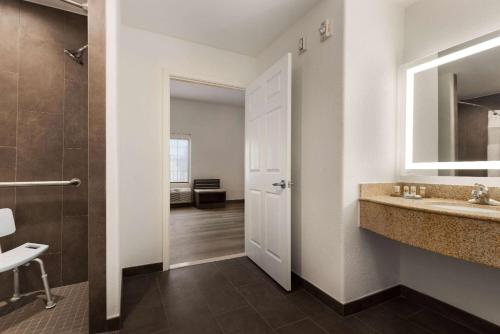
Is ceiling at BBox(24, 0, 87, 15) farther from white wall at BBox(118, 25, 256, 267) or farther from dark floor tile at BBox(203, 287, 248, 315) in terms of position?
dark floor tile at BBox(203, 287, 248, 315)

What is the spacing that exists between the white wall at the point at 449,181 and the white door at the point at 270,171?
104cm

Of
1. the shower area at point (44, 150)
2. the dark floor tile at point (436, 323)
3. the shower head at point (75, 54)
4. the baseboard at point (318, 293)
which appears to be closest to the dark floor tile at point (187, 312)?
the shower area at point (44, 150)

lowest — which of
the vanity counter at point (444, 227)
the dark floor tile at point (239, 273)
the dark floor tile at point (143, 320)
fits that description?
the dark floor tile at point (239, 273)

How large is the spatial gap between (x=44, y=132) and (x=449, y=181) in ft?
10.9

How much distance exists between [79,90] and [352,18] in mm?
2398

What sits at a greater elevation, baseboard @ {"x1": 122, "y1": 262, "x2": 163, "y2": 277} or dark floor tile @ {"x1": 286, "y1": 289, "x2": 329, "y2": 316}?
baseboard @ {"x1": 122, "y1": 262, "x2": 163, "y2": 277}

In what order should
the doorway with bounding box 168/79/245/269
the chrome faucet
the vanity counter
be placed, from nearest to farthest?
the vanity counter
the chrome faucet
the doorway with bounding box 168/79/245/269

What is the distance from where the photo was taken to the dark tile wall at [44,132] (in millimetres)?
1846

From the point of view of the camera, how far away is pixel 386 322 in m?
1.62

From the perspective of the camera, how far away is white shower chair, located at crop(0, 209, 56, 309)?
1.53 m

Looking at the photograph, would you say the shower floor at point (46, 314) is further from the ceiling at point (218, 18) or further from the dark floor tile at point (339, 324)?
the ceiling at point (218, 18)

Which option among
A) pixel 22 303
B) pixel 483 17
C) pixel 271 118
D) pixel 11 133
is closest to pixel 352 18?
pixel 483 17

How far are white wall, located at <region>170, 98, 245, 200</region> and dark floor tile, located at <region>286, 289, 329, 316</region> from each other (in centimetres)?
503

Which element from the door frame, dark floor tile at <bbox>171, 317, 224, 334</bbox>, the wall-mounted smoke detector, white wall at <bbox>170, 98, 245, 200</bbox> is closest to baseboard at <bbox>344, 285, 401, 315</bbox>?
dark floor tile at <bbox>171, 317, 224, 334</bbox>
